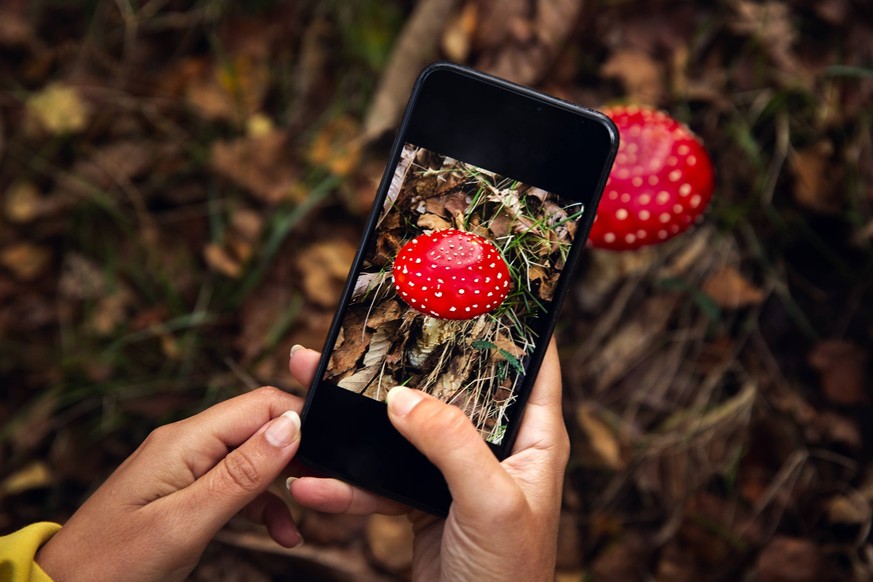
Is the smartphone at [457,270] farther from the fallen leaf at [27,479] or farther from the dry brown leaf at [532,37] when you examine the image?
the fallen leaf at [27,479]

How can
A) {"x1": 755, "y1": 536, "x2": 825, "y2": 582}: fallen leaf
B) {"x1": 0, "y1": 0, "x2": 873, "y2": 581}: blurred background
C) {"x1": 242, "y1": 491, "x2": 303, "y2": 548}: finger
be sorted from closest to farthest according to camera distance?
{"x1": 242, "y1": 491, "x2": 303, "y2": 548}: finger < {"x1": 755, "y1": 536, "x2": 825, "y2": 582}: fallen leaf < {"x1": 0, "y1": 0, "x2": 873, "y2": 581}: blurred background

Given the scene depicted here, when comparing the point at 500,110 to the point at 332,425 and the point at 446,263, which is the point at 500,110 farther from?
the point at 332,425

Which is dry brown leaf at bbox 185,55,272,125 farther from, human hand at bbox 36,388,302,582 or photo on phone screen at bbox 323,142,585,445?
human hand at bbox 36,388,302,582

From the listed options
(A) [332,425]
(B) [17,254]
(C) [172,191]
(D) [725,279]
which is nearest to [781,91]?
(D) [725,279]

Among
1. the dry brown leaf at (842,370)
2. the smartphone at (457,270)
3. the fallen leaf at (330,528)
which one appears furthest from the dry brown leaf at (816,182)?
the fallen leaf at (330,528)

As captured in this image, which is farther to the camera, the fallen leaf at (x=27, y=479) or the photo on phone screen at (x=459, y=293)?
the fallen leaf at (x=27, y=479)

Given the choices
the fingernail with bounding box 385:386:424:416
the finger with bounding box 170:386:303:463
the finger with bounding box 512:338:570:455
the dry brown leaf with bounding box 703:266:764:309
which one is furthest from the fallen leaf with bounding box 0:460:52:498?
the dry brown leaf with bounding box 703:266:764:309
